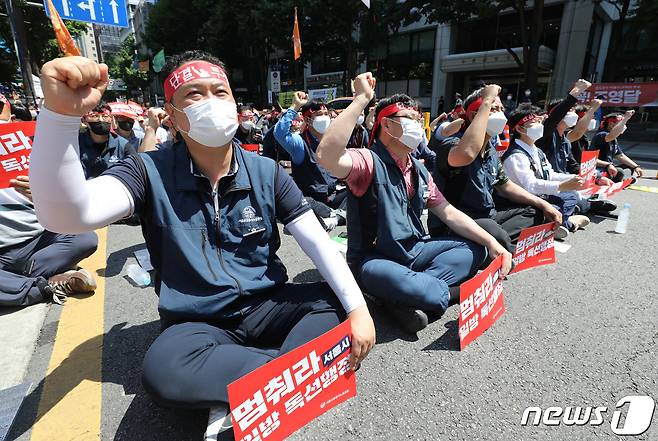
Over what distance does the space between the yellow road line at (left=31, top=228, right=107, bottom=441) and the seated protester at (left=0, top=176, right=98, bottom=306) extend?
150 mm

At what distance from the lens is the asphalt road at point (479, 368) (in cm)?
163

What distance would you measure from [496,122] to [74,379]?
334cm

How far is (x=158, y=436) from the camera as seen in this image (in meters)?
1.58

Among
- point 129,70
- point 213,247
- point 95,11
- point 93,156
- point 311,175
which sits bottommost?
point 311,175

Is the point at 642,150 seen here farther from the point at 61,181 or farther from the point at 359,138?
the point at 61,181

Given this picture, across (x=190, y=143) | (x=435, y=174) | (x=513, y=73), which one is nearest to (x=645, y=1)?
(x=513, y=73)

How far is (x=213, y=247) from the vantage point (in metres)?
1.66

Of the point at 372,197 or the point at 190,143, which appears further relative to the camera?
the point at 372,197

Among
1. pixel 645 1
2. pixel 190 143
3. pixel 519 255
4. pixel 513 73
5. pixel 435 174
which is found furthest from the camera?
pixel 513 73

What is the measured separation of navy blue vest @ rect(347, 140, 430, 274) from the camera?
2.33 meters

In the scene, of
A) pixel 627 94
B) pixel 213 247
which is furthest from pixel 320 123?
pixel 627 94

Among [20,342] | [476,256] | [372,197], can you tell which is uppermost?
[372,197]

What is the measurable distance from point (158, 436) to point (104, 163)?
3.96m

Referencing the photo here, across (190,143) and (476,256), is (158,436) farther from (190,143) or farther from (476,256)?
(476,256)
